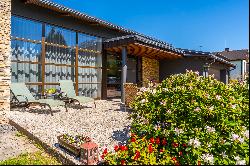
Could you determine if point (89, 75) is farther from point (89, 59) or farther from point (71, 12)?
point (71, 12)

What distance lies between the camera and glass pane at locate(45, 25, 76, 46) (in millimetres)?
10672

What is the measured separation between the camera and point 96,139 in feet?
19.3

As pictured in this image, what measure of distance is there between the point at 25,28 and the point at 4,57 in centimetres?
266

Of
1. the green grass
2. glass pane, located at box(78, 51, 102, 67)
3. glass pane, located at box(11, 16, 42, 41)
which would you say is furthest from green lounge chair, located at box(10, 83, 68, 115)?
glass pane, located at box(78, 51, 102, 67)

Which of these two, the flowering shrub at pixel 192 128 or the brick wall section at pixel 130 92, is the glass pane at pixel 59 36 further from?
the flowering shrub at pixel 192 128

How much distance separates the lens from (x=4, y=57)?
747 cm

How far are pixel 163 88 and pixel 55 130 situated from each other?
3003 millimetres

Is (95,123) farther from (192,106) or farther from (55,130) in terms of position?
(192,106)

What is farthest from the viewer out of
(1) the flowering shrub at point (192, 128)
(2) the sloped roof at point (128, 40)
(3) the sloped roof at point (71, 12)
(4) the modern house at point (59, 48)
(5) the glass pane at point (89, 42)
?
(5) the glass pane at point (89, 42)

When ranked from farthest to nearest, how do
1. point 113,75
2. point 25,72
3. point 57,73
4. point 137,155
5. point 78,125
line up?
point 113,75, point 57,73, point 25,72, point 78,125, point 137,155

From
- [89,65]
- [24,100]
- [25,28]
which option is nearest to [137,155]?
[24,100]

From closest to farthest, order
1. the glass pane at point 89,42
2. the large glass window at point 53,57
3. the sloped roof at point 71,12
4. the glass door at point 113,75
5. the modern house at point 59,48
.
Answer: the modern house at point 59,48
the large glass window at point 53,57
the sloped roof at point 71,12
the glass pane at point 89,42
the glass door at point 113,75

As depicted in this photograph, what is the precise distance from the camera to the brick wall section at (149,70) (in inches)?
672

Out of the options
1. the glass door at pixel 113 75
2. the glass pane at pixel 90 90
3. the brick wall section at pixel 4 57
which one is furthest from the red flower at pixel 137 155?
the glass door at pixel 113 75
